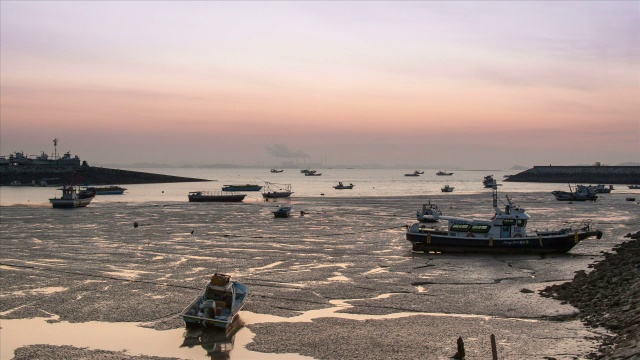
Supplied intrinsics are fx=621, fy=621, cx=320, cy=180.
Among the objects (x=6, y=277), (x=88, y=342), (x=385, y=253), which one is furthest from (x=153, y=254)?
(x=88, y=342)

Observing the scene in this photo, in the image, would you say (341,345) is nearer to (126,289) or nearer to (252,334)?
(252,334)

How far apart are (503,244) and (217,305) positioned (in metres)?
25.3

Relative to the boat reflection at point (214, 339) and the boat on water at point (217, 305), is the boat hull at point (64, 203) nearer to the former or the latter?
the boat on water at point (217, 305)

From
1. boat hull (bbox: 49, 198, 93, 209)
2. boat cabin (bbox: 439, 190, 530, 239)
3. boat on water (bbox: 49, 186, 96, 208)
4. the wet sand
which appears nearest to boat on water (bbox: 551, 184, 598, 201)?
the wet sand

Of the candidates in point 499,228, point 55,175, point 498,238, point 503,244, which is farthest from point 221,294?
point 55,175

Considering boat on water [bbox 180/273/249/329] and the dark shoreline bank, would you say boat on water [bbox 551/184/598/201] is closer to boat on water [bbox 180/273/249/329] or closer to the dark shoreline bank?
the dark shoreline bank

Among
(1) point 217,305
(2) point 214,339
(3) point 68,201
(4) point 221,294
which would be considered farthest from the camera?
(3) point 68,201

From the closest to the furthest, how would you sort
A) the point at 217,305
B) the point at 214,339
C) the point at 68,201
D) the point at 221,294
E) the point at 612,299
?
1. the point at 214,339
2. the point at 217,305
3. the point at 221,294
4. the point at 612,299
5. the point at 68,201

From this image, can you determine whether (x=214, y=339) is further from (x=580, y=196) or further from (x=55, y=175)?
(x=55, y=175)

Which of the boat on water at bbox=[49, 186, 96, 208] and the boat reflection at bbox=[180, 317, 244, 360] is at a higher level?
the boat on water at bbox=[49, 186, 96, 208]

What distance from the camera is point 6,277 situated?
33.1m

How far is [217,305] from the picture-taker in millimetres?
23703

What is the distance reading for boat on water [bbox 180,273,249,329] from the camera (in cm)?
2248

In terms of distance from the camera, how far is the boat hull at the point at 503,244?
4262 cm
